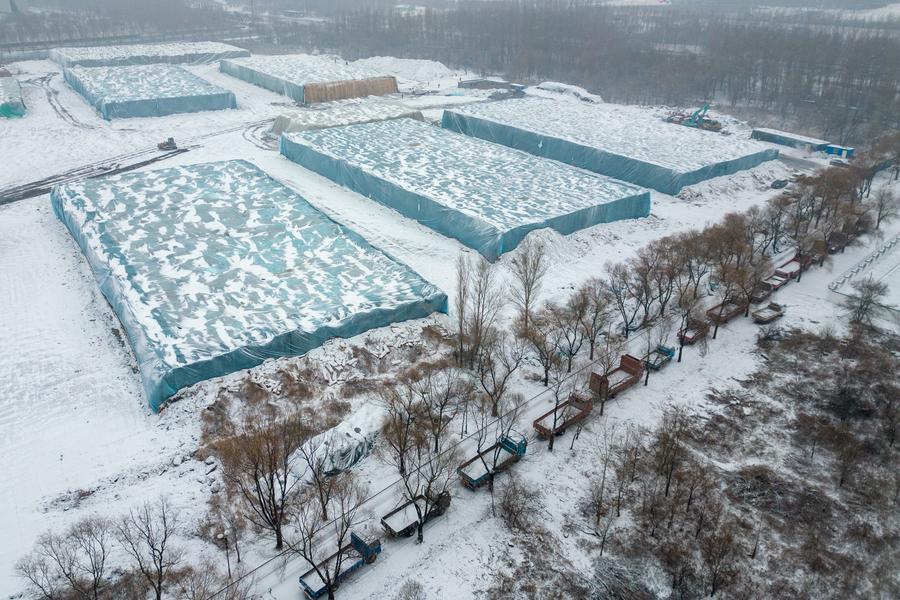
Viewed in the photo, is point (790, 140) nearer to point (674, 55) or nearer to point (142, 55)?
point (674, 55)

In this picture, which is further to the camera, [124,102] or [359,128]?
[124,102]

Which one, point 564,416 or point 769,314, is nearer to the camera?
point 564,416

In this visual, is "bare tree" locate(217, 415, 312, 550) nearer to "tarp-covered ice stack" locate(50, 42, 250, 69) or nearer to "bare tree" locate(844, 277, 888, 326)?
"bare tree" locate(844, 277, 888, 326)

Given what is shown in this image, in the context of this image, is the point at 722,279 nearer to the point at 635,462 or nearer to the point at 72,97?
the point at 635,462

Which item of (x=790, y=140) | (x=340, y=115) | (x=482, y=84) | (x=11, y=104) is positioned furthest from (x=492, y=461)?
(x=482, y=84)

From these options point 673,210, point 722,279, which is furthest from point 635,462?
point 673,210

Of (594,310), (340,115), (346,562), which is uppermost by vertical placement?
(340,115)
